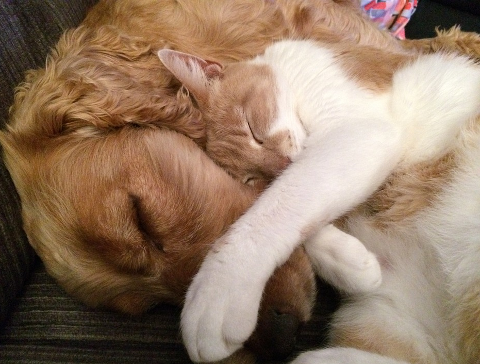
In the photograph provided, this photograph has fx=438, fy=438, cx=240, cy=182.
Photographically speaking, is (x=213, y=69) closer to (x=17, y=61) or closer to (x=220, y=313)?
(x=17, y=61)

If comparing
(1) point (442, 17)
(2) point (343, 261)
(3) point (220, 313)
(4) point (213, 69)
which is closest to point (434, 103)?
(2) point (343, 261)

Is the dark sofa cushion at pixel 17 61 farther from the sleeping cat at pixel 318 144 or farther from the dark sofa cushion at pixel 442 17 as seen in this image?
the dark sofa cushion at pixel 442 17

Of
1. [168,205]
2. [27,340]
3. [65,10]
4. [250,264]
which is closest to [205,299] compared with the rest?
[250,264]

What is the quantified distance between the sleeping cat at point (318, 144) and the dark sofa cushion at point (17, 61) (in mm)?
474

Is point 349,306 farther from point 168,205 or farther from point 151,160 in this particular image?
point 151,160

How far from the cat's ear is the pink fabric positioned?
1080 millimetres

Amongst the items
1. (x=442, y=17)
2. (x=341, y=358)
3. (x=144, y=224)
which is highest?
(x=442, y=17)

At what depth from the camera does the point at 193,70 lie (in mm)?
1367

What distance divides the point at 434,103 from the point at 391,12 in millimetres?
1219

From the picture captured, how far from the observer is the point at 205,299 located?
958mm

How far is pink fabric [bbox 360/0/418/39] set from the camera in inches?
85.9

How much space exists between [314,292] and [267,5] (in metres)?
1.01

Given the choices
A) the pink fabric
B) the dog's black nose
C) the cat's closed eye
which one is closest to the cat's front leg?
the dog's black nose

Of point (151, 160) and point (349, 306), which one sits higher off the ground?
point (151, 160)
